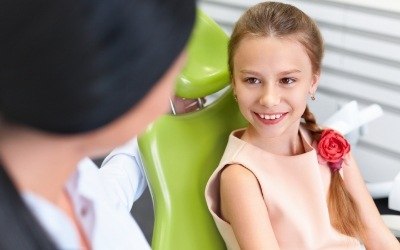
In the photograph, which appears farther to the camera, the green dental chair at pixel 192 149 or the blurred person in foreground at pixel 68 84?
the green dental chair at pixel 192 149

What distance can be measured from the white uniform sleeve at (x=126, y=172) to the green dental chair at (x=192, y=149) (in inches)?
1.8

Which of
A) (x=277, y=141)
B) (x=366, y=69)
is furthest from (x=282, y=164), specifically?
(x=366, y=69)

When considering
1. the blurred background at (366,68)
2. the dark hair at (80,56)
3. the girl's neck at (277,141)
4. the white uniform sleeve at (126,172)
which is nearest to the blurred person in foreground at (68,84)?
the dark hair at (80,56)

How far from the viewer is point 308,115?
144cm

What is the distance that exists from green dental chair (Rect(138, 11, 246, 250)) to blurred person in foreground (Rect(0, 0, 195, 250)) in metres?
0.74

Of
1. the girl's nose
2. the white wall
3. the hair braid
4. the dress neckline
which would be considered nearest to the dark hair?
the girl's nose

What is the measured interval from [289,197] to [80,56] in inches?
36.5

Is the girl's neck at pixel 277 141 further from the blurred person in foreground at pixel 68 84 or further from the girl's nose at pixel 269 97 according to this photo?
the blurred person in foreground at pixel 68 84

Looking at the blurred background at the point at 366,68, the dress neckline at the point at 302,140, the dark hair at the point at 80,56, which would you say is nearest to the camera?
the dark hair at the point at 80,56

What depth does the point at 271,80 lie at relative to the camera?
1.24 meters

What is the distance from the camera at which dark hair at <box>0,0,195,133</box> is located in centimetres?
45

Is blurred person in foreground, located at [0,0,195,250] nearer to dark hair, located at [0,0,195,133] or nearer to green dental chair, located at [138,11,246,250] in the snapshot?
dark hair, located at [0,0,195,133]

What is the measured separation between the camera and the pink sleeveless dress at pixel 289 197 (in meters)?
1.30

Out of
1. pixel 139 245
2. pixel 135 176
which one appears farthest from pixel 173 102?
pixel 139 245
